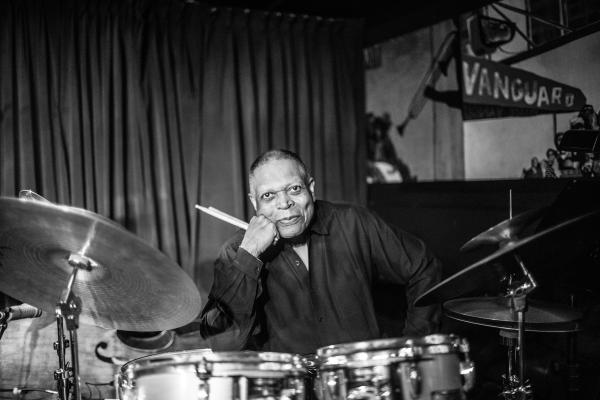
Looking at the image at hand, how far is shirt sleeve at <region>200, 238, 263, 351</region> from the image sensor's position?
1.89m

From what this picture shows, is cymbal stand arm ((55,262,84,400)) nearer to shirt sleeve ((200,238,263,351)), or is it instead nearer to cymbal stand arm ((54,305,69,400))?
cymbal stand arm ((54,305,69,400))

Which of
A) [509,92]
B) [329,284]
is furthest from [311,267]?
[509,92]

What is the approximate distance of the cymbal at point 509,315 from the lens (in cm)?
174

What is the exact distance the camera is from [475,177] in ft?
9.76

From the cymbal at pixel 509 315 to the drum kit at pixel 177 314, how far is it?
0.50 feet

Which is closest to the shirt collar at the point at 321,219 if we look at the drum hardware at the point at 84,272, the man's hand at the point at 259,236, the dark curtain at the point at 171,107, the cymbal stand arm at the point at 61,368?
the man's hand at the point at 259,236

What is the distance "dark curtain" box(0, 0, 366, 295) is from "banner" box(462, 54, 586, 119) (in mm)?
1042

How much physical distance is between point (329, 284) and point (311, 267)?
3.8 inches

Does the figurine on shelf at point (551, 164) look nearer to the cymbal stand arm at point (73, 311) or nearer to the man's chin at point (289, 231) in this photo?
the man's chin at point (289, 231)

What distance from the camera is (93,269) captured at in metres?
1.54

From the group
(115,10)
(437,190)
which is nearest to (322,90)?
(437,190)

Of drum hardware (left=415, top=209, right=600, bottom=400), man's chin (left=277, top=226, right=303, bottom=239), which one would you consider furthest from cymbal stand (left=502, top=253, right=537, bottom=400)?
man's chin (left=277, top=226, right=303, bottom=239)

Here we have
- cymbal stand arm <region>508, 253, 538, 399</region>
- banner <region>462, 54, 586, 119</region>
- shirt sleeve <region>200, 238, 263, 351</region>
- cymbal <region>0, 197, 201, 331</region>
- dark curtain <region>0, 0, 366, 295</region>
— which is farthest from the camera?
dark curtain <region>0, 0, 366, 295</region>

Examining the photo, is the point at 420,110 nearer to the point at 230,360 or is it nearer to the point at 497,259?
the point at 497,259
